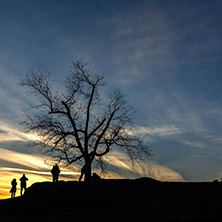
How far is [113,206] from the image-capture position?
51.8 ft

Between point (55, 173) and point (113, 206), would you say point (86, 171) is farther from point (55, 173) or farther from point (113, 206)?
point (113, 206)

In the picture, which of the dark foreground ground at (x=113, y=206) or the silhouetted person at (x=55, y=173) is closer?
the dark foreground ground at (x=113, y=206)

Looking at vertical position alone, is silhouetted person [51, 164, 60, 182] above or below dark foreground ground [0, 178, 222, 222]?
above

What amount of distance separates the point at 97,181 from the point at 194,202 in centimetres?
1065

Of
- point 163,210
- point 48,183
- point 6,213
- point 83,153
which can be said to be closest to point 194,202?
point 163,210

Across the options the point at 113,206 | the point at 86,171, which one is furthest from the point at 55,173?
the point at 113,206

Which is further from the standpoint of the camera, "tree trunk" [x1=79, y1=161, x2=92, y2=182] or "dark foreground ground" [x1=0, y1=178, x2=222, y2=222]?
"tree trunk" [x1=79, y1=161, x2=92, y2=182]

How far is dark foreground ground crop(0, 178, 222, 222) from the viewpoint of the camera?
39.2 feet

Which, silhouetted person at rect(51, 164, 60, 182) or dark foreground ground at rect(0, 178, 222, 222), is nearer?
dark foreground ground at rect(0, 178, 222, 222)

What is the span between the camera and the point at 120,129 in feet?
108

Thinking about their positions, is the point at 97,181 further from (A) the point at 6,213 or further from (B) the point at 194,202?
(B) the point at 194,202

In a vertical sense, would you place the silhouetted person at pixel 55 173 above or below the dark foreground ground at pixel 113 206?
above

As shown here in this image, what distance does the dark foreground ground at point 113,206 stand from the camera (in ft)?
39.2

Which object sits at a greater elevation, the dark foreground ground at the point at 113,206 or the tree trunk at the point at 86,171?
the tree trunk at the point at 86,171
